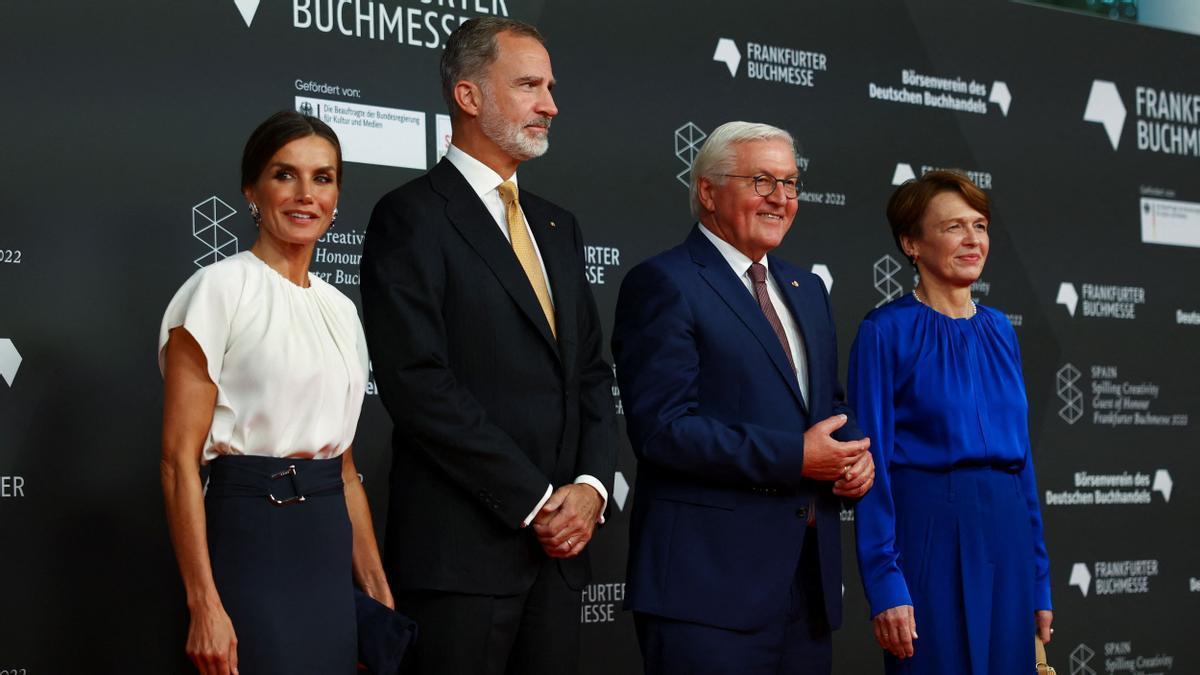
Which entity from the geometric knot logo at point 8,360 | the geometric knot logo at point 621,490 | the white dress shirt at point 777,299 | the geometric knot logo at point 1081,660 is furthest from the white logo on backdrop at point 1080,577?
the geometric knot logo at point 8,360

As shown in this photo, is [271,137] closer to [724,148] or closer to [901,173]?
[724,148]

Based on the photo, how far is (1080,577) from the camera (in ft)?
17.6

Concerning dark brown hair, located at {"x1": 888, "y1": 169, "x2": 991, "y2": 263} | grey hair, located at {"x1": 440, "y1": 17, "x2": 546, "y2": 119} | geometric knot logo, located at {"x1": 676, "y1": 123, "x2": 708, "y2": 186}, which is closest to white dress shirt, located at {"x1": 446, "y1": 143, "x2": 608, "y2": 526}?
grey hair, located at {"x1": 440, "y1": 17, "x2": 546, "y2": 119}

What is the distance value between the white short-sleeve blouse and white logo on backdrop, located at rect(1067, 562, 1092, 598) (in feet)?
12.4

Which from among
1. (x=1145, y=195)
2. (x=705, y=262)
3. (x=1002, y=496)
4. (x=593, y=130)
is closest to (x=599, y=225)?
(x=593, y=130)

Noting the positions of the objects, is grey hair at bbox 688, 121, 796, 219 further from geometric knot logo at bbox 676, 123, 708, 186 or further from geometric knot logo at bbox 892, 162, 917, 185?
geometric knot logo at bbox 892, 162, 917, 185

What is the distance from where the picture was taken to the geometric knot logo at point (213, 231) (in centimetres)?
364

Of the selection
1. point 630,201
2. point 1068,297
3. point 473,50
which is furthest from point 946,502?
point 1068,297

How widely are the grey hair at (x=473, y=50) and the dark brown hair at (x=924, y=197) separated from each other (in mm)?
1065

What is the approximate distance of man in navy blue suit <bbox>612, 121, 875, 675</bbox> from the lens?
106 inches

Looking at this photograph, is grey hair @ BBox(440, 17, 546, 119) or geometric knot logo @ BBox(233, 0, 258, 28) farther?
geometric knot logo @ BBox(233, 0, 258, 28)

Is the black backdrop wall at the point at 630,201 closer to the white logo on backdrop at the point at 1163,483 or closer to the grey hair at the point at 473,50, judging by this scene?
the white logo on backdrop at the point at 1163,483

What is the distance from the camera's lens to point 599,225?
4445 mm

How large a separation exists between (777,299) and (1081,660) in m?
3.13
